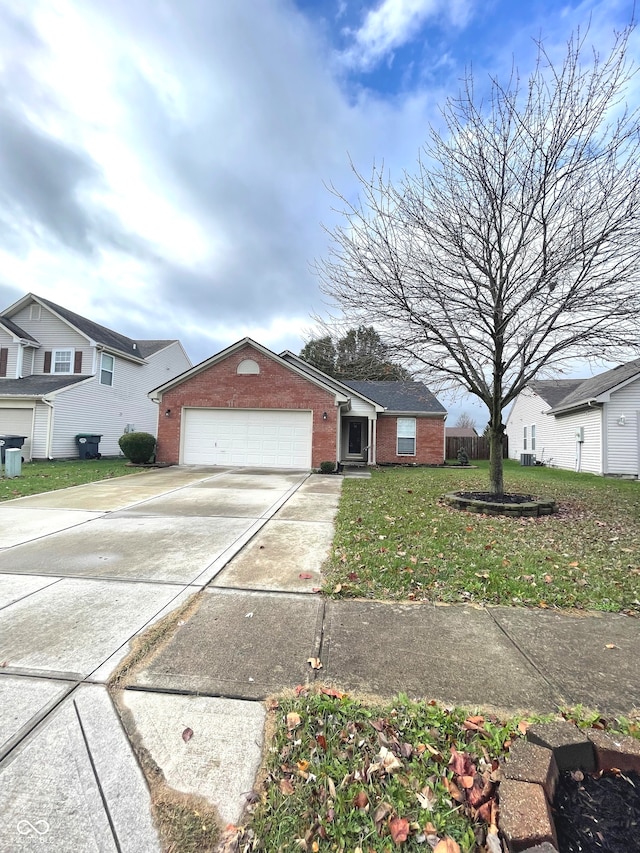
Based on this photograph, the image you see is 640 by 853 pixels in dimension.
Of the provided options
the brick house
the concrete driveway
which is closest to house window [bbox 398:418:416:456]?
the brick house

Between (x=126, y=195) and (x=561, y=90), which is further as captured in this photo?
(x=126, y=195)

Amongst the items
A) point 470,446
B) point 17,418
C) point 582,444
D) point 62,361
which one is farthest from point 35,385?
point 582,444

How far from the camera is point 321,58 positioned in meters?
8.74

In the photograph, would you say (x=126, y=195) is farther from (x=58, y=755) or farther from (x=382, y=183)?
(x=58, y=755)

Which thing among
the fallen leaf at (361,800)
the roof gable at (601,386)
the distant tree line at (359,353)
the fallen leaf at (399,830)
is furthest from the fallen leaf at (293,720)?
the roof gable at (601,386)

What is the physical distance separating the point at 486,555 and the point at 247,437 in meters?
11.4

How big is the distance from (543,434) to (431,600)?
21.4 metres

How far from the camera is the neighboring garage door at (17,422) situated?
1634cm

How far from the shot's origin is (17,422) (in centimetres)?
1645

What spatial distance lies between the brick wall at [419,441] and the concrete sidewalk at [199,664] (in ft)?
47.1

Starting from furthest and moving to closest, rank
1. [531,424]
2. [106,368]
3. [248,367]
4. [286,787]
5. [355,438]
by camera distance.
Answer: [531,424], [355,438], [106,368], [248,367], [286,787]

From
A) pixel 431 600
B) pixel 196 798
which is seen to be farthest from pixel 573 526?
pixel 196 798

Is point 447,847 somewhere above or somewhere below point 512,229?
below

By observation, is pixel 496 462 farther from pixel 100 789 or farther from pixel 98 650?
pixel 100 789
